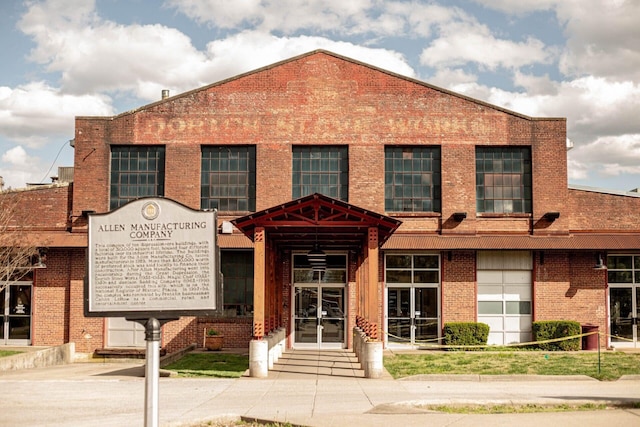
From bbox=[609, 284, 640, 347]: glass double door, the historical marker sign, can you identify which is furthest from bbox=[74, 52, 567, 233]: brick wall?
the historical marker sign

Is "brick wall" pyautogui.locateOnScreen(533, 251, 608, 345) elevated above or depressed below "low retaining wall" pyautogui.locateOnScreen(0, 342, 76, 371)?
above

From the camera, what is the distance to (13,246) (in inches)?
909

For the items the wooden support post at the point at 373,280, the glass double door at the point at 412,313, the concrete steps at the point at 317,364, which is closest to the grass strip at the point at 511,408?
the wooden support post at the point at 373,280

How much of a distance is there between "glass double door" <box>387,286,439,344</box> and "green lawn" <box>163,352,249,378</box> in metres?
5.75

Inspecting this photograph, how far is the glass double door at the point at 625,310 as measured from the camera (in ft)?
85.0

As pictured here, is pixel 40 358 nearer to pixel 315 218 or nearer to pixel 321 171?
pixel 315 218

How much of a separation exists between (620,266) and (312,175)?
452 inches

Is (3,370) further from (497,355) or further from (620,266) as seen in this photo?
(620,266)

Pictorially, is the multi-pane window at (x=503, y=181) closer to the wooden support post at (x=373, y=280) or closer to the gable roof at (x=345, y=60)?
the gable roof at (x=345, y=60)

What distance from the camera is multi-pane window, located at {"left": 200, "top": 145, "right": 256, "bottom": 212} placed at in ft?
86.3

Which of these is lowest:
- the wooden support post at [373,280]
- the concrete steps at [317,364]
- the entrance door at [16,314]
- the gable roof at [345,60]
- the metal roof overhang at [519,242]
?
the concrete steps at [317,364]

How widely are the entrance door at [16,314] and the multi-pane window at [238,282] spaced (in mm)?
7008

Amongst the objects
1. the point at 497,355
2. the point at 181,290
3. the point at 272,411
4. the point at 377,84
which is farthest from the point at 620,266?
the point at 181,290

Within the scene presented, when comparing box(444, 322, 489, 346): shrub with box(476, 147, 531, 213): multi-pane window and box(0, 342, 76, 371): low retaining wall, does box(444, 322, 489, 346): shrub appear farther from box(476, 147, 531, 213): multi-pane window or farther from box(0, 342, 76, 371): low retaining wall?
box(0, 342, 76, 371): low retaining wall
